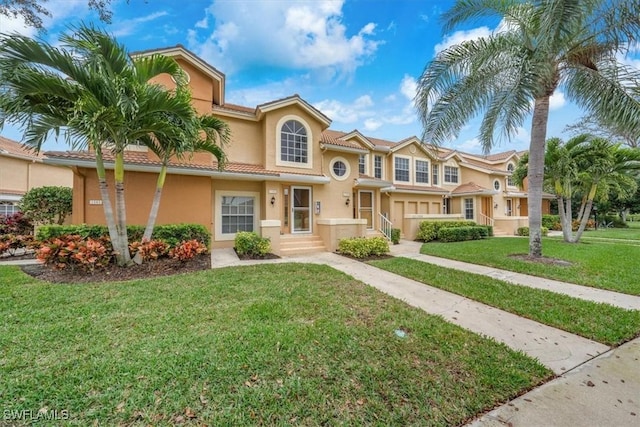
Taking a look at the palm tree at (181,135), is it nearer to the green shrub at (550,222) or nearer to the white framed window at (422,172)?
the white framed window at (422,172)

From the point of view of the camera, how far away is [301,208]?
1354 centimetres

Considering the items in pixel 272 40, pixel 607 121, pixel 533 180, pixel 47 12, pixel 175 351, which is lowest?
pixel 175 351

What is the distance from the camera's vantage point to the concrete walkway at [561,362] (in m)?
2.55

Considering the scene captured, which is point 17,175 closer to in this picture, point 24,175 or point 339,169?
point 24,175

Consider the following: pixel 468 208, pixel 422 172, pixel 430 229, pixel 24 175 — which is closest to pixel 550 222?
pixel 468 208

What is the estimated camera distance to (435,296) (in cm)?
609

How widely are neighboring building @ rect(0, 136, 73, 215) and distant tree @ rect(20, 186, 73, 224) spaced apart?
814cm

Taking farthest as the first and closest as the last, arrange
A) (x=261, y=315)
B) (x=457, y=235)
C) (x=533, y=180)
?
(x=457, y=235) < (x=533, y=180) < (x=261, y=315)

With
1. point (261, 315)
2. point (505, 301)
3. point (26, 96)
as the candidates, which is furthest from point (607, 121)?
point (26, 96)

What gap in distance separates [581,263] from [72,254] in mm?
16135

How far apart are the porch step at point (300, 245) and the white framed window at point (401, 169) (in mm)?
9155

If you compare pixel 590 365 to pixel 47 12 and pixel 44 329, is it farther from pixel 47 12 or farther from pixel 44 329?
pixel 47 12

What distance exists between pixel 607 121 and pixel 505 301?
7213 mm

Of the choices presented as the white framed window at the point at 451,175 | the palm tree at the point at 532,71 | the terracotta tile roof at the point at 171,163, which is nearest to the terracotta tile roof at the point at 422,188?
the white framed window at the point at 451,175
